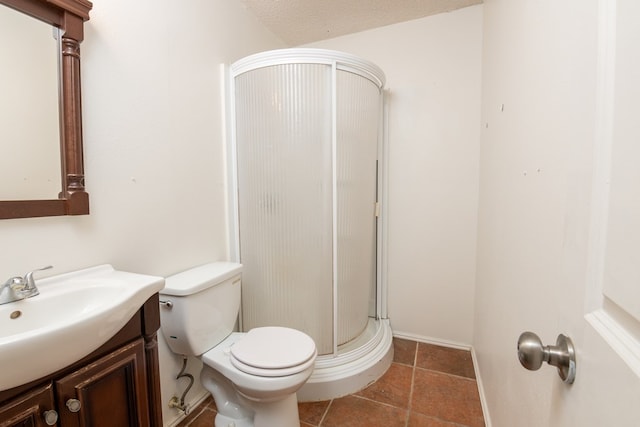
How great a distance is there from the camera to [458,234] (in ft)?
6.69

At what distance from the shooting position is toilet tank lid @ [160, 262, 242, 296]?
4.06 feet

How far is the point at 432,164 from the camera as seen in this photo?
207 cm

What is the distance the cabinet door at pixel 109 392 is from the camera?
743 millimetres

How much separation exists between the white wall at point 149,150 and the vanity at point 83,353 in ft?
0.44

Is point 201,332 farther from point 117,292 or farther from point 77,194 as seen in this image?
point 77,194

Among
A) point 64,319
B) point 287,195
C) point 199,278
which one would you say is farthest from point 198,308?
point 287,195

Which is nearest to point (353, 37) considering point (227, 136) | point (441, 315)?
point (227, 136)

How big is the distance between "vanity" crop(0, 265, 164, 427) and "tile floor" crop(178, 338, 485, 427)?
0.76 m

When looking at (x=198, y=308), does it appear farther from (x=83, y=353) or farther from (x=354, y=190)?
(x=354, y=190)

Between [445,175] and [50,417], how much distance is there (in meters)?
2.21

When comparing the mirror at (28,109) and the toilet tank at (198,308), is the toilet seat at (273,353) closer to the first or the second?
the toilet tank at (198,308)

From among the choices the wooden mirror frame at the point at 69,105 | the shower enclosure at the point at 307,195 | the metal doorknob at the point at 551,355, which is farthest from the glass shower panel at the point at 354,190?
the metal doorknob at the point at 551,355

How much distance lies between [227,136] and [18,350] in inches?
54.6

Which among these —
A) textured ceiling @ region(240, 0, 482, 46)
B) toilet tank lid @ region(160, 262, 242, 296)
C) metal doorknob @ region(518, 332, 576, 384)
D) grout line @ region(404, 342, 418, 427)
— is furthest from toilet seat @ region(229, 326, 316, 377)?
textured ceiling @ region(240, 0, 482, 46)
